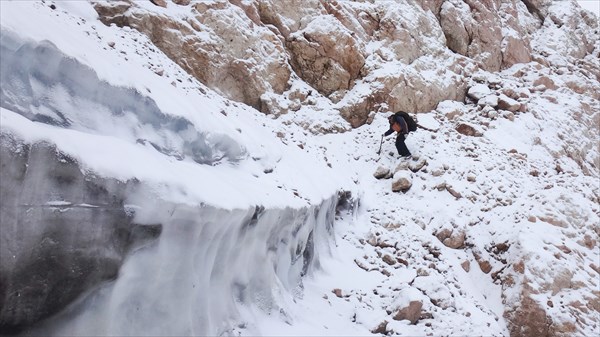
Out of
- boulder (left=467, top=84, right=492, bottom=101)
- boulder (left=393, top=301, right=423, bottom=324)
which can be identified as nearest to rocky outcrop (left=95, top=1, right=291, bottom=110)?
boulder (left=393, top=301, right=423, bottom=324)

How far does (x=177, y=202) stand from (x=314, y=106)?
28.7ft

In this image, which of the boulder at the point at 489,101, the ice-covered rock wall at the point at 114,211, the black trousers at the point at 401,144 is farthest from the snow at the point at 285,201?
the boulder at the point at 489,101

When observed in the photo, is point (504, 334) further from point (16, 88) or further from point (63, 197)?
point (16, 88)

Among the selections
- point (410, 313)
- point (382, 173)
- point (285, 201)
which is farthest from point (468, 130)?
point (285, 201)

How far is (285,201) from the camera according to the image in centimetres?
581

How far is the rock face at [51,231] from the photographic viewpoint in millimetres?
2809

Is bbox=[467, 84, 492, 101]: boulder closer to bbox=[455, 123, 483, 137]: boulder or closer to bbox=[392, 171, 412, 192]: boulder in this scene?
bbox=[455, 123, 483, 137]: boulder

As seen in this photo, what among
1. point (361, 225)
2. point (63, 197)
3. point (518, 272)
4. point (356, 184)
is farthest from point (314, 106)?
point (63, 197)

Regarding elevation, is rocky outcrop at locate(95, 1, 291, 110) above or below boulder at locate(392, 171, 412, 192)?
above

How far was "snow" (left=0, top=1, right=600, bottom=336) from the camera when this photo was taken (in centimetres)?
356

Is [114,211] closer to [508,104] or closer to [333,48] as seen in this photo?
[333,48]

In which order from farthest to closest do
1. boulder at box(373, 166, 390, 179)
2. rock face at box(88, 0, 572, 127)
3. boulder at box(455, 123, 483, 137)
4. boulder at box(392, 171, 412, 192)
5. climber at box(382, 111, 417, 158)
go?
boulder at box(455, 123, 483, 137), climber at box(382, 111, 417, 158), boulder at box(373, 166, 390, 179), rock face at box(88, 0, 572, 127), boulder at box(392, 171, 412, 192)

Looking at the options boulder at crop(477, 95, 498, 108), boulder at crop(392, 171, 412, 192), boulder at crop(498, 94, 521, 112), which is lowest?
boulder at crop(392, 171, 412, 192)

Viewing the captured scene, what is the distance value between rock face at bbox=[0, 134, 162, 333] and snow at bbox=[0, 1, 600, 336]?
0.32ft
